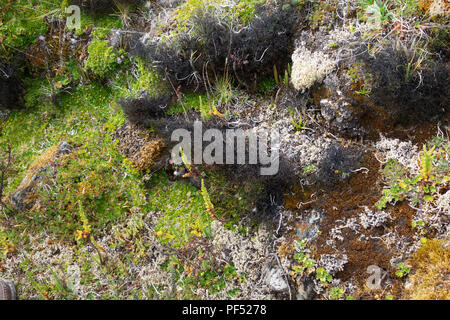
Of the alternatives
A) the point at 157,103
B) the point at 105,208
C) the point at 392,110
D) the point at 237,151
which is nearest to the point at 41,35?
the point at 157,103

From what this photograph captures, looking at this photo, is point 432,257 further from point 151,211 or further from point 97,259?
point 97,259

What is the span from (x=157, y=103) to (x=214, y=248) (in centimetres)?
250

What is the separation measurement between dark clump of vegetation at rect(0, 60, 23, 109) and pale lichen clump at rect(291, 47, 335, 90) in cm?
525

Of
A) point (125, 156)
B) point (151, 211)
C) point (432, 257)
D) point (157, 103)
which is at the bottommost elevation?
point (432, 257)

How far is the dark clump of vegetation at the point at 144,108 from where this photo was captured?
5492 millimetres

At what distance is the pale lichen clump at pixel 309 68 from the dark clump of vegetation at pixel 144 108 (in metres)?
2.09

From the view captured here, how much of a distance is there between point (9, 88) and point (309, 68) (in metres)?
5.57

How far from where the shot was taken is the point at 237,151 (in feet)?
15.4

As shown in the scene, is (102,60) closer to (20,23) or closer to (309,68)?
(20,23)

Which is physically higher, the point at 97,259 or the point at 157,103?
the point at 157,103

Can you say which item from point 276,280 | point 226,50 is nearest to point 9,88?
point 226,50

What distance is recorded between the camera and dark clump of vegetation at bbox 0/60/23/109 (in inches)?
257

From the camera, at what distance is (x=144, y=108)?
550 cm

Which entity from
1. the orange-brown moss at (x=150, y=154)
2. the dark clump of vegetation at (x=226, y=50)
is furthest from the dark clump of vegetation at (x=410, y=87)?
the orange-brown moss at (x=150, y=154)
